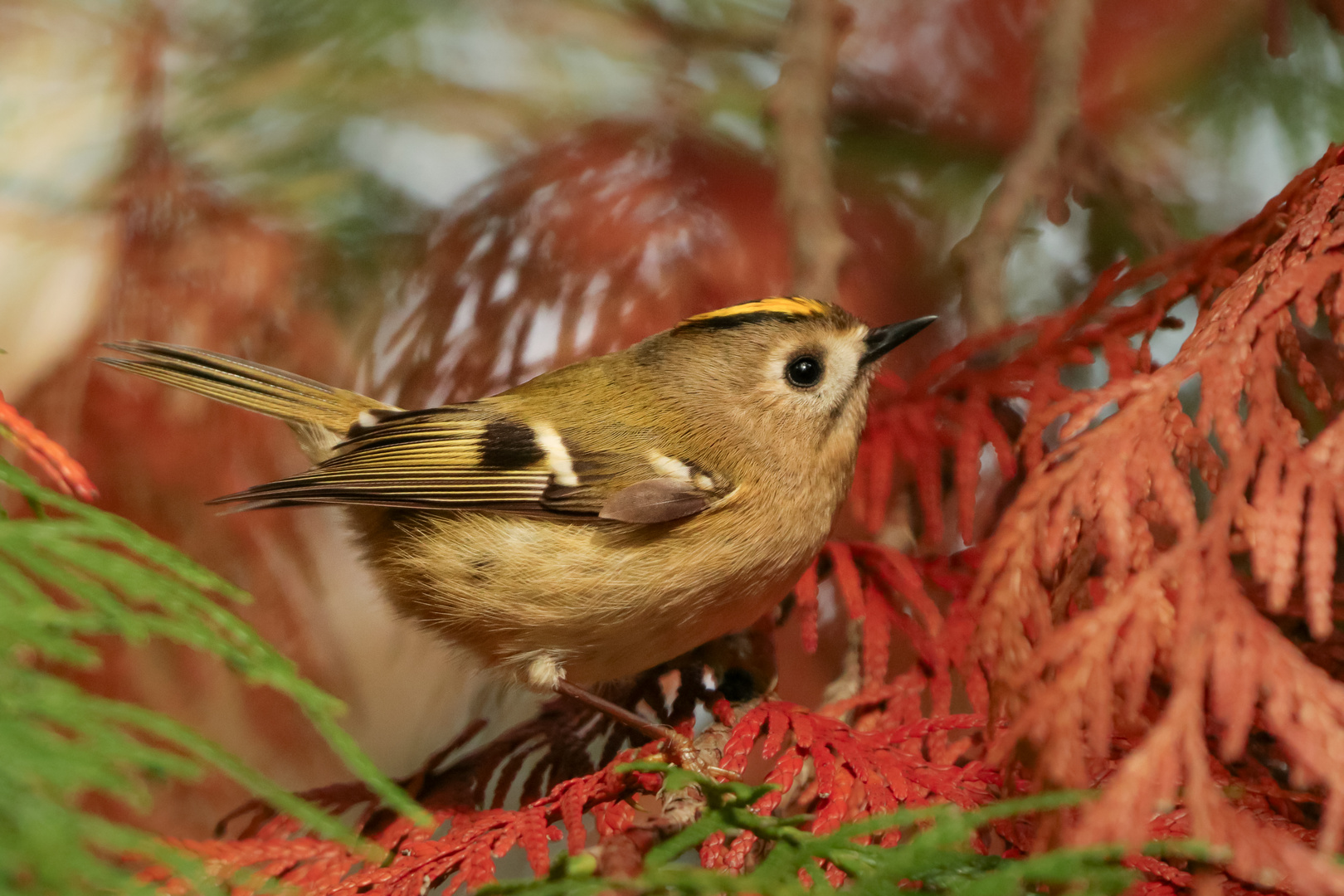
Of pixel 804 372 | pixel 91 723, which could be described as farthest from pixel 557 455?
pixel 91 723

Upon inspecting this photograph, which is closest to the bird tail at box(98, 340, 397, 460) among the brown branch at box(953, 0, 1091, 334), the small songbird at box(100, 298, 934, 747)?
the small songbird at box(100, 298, 934, 747)

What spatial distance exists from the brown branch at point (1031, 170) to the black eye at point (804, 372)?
0.69 feet

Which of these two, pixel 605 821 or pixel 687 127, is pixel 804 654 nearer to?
pixel 605 821

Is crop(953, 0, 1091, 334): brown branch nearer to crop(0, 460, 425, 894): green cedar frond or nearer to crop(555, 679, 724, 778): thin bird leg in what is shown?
crop(555, 679, 724, 778): thin bird leg

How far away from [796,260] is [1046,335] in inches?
13.1

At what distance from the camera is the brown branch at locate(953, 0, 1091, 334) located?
1.13 m

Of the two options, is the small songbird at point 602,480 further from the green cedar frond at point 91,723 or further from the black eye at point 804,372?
the green cedar frond at point 91,723

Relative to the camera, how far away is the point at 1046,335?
933 millimetres

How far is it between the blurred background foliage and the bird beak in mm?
312

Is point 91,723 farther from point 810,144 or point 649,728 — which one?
point 810,144

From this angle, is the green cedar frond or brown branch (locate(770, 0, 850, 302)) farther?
brown branch (locate(770, 0, 850, 302))

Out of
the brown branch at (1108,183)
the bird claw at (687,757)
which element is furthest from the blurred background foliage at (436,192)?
the bird claw at (687,757)

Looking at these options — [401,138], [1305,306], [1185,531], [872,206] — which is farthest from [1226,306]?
[401,138]

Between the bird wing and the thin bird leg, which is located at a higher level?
the bird wing
